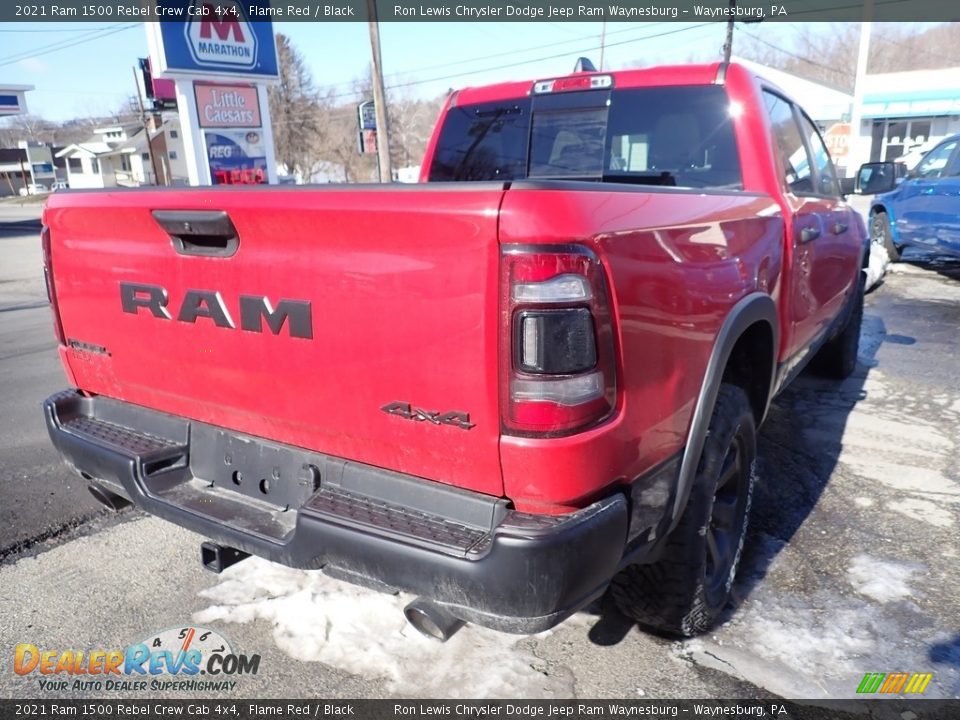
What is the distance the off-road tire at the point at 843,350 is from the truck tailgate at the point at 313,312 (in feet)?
14.8

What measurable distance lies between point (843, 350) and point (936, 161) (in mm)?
6000

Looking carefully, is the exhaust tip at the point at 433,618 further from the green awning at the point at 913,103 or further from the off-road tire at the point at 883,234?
the green awning at the point at 913,103

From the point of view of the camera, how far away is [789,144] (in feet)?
11.7

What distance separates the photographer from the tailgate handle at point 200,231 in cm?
212

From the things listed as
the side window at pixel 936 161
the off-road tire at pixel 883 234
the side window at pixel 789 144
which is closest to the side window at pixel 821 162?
the side window at pixel 789 144

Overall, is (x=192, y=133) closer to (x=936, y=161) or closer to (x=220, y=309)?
(x=220, y=309)

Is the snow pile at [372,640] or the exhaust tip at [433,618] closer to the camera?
the exhaust tip at [433,618]

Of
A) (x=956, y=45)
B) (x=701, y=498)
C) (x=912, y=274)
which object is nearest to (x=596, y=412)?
(x=701, y=498)

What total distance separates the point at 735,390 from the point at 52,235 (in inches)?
101

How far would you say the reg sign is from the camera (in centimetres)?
930

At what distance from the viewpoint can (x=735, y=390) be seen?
2.57m

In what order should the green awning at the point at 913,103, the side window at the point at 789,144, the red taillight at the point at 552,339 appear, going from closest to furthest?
1. the red taillight at the point at 552,339
2. the side window at the point at 789,144
3. the green awning at the point at 913,103

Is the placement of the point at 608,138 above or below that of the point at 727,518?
above

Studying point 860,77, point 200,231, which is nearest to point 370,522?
point 200,231
